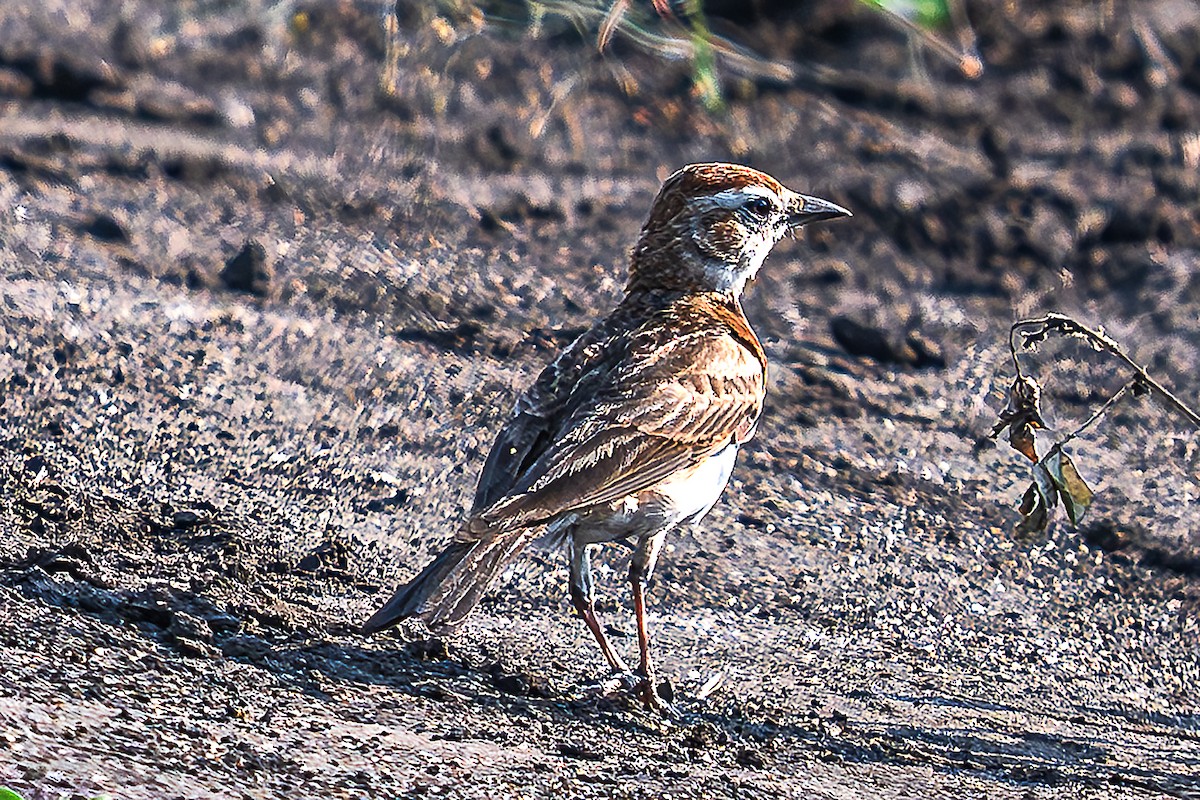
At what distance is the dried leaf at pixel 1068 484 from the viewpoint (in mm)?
4886

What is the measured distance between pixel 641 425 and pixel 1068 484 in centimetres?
128

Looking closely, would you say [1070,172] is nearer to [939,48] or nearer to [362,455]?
[939,48]

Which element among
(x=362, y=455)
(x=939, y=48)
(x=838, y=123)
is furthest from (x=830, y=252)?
(x=362, y=455)

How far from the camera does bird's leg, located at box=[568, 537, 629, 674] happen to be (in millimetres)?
5125

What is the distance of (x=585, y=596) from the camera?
5.13m

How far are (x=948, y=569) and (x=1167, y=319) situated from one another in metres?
3.05

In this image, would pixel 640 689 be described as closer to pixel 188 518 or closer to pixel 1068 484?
pixel 1068 484

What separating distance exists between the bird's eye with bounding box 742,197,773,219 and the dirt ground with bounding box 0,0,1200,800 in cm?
119

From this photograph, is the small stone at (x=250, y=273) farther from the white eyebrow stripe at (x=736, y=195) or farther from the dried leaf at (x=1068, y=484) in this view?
the dried leaf at (x=1068, y=484)

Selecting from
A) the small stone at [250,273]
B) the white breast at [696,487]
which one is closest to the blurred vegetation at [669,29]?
the small stone at [250,273]

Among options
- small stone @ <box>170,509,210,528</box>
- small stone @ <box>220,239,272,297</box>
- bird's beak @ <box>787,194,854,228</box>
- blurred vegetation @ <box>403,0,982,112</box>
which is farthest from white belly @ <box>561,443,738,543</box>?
blurred vegetation @ <box>403,0,982,112</box>

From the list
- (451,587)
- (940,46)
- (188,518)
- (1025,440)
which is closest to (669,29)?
(940,46)

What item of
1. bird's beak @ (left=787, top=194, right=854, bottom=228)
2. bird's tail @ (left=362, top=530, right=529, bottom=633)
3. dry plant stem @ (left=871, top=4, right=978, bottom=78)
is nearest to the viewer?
bird's tail @ (left=362, top=530, right=529, bottom=633)

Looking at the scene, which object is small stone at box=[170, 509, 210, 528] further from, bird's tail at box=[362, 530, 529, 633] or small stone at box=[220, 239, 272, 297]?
small stone at box=[220, 239, 272, 297]
